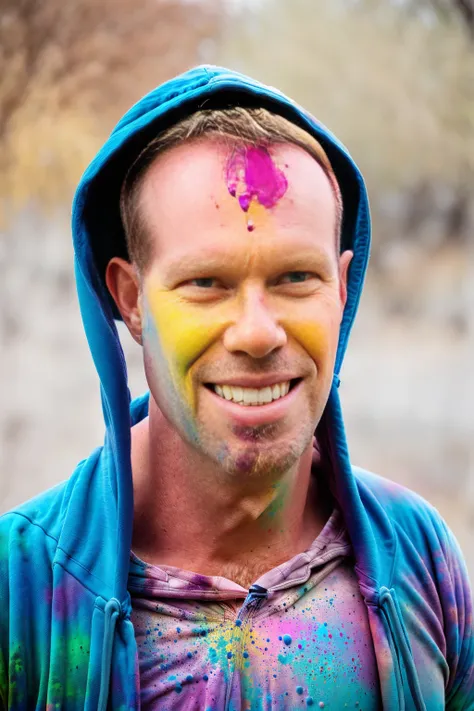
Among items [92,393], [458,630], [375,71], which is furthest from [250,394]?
[375,71]

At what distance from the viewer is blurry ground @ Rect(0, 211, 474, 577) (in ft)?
16.7

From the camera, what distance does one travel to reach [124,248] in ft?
4.17

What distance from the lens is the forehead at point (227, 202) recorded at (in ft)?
3.45

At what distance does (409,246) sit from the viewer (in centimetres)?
766

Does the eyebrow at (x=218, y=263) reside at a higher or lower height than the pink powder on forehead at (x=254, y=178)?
lower

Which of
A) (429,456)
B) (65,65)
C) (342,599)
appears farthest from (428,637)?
(429,456)

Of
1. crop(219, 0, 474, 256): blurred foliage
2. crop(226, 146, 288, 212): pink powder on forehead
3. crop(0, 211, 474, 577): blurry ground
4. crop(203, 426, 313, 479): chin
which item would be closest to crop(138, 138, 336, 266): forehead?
crop(226, 146, 288, 212): pink powder on forehead

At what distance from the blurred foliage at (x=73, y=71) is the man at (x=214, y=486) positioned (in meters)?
2.77

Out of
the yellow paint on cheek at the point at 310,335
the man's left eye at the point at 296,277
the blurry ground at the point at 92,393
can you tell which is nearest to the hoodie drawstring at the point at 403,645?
the yellow paint on cheek at the point at 310,335

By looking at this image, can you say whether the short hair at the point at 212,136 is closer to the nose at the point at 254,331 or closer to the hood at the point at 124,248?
the hood at the point at 124,248

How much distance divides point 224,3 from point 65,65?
4.52 feet

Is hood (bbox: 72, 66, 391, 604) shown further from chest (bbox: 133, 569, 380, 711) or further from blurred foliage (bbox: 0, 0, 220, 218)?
blurred foliage (bbox: 0, 0, 220, 218)

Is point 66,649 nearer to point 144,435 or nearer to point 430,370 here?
point 144,435

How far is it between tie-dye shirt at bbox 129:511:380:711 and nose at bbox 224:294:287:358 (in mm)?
363
